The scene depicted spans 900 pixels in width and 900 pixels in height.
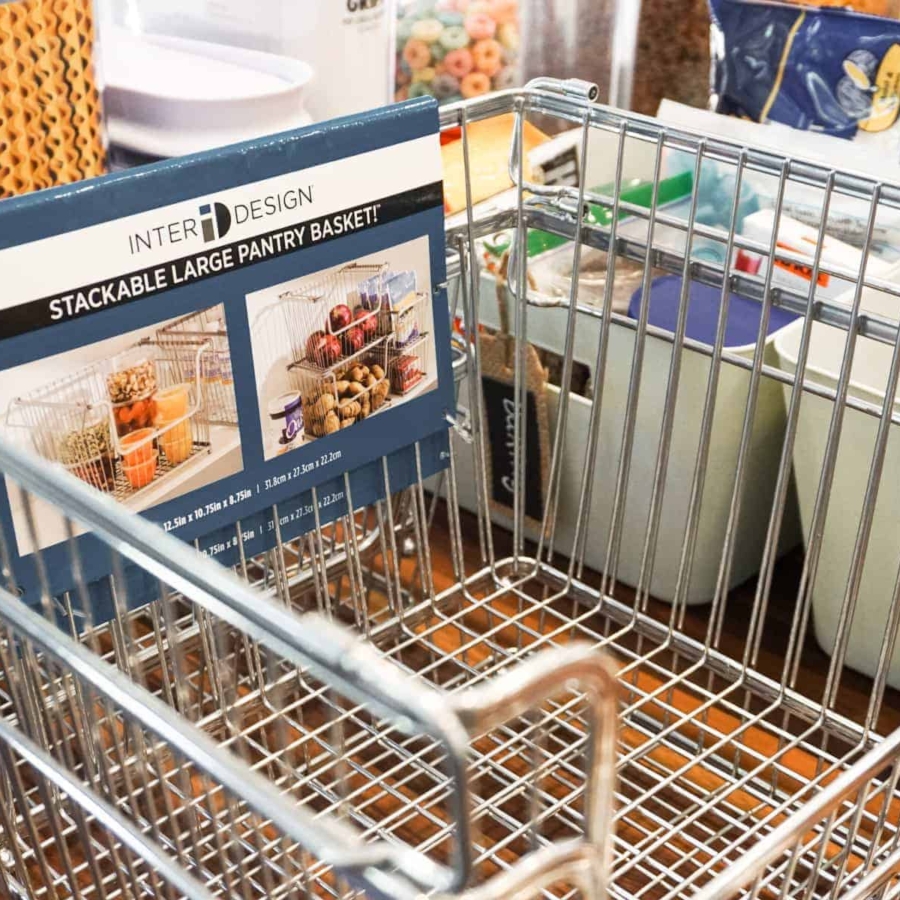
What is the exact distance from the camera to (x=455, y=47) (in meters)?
1.20

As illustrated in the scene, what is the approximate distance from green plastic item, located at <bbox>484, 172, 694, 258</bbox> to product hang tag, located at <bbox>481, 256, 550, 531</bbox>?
2.3 inches

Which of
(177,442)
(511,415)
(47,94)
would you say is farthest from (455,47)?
(177,442)

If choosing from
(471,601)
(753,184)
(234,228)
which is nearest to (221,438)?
(234,228)

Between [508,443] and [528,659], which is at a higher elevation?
[528,659]

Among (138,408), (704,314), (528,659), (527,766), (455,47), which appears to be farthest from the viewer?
(455,47)

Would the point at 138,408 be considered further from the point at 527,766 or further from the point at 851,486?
the point at 851,486

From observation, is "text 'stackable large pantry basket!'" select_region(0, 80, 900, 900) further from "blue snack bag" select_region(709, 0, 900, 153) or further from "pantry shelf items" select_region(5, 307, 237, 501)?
"blue snack bag" select_region(709, 0, 900, 153)

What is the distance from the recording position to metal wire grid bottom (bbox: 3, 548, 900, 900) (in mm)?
783

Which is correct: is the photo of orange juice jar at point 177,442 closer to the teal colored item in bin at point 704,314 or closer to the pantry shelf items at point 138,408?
the pantry shelf items at point 138,408

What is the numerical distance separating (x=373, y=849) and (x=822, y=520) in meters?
0.50

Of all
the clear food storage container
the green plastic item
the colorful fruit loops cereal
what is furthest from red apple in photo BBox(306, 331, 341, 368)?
the colorful fruit loops cereal

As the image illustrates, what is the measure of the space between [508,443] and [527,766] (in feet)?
1.01

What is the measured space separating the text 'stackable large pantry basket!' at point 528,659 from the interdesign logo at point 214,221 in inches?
2.8

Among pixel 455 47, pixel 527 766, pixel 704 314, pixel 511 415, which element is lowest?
pixel 527 766
